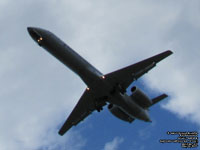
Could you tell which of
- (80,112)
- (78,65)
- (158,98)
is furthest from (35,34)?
(158,98)

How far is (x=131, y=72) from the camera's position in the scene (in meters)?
47.0

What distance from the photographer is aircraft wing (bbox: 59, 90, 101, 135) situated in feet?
168

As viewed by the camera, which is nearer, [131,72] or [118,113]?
[131,72]

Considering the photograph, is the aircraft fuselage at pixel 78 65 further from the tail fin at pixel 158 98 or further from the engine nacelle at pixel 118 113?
the tail fin at pixel 158 98

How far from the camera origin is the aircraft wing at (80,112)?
51.2m

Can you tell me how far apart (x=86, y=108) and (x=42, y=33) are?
40.1 ft

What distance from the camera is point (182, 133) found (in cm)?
4712

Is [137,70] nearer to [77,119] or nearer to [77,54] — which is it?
[77,54]

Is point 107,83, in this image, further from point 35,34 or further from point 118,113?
point 35,34

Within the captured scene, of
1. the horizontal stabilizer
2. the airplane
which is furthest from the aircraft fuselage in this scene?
the horizontal stabilizer

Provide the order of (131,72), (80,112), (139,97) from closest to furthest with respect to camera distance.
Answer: (131,72)
(139,97)
(80,112)

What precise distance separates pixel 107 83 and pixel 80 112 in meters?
7.94

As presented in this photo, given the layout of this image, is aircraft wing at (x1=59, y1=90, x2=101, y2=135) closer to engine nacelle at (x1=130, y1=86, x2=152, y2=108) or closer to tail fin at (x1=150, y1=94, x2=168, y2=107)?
engine nacelle at (x1=130, y1=86, x2=152, y2=108)

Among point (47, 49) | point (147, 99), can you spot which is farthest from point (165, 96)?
point (47, 49)
